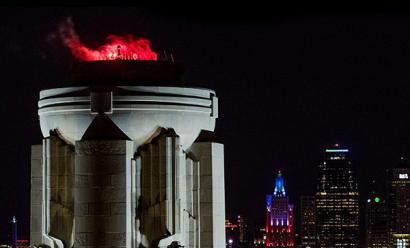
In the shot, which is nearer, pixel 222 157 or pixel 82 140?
pixel 82 140

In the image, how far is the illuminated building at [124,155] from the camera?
21875 mm

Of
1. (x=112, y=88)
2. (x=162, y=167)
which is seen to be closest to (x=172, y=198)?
(x=162, y=167)

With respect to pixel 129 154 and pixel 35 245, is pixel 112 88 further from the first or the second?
pixel 35 245

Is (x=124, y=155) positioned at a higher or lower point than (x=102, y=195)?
higher

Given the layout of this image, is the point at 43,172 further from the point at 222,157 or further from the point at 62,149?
the point at 222,157

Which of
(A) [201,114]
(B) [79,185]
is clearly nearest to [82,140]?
(B) [79,185]

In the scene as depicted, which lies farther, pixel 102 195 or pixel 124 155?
pixel 124 155

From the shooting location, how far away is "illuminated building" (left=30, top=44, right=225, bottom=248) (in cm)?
2188

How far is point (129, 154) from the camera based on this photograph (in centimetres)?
2206

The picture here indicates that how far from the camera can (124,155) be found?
22.0 meters

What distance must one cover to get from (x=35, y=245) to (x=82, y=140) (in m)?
2.61

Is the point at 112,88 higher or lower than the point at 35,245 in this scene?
higher

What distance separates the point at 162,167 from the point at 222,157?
1641mm

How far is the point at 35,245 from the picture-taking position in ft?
78.0
